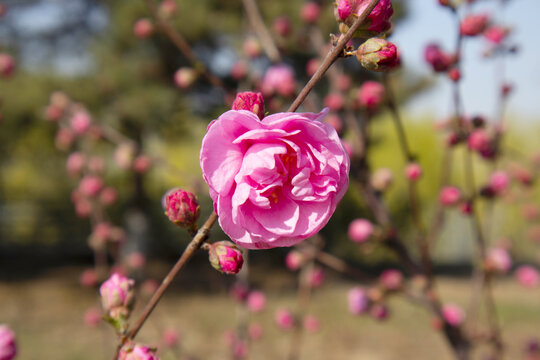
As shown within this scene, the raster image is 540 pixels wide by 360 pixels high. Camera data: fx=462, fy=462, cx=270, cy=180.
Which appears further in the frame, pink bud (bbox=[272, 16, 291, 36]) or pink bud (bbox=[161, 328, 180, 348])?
pink bud (bbox=[161, 328, 180, 348])

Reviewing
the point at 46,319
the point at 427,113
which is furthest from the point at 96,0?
the point at 427,113

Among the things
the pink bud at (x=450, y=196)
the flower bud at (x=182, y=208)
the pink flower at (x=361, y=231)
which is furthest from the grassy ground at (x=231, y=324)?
the flower bud at (x=182, y=208)

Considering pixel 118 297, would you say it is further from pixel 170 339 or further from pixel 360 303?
pixel 170 339

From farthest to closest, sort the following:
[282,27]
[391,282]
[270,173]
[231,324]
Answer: [231,324] < [282,27] < [391,282] < [270,173]

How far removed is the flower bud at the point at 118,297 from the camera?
1.87ft

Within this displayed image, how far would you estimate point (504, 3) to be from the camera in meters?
1.25

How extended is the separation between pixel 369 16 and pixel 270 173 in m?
0.18

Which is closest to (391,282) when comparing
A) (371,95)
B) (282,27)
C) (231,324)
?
(371,95)

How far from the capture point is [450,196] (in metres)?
1.16

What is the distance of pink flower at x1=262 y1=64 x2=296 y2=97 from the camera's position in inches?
50.4

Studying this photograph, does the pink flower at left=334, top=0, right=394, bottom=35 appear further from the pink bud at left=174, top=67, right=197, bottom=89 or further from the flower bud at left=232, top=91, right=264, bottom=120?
the pink bud at left=174, top=67, right=197, bottom=89

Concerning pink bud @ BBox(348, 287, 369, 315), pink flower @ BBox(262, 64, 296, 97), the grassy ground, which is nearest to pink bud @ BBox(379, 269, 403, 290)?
pink bud @ BBox(348, 287, 369, 315)

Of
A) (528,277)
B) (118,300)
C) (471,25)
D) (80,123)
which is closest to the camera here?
(118,300)

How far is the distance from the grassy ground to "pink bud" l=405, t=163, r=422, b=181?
261 cm
